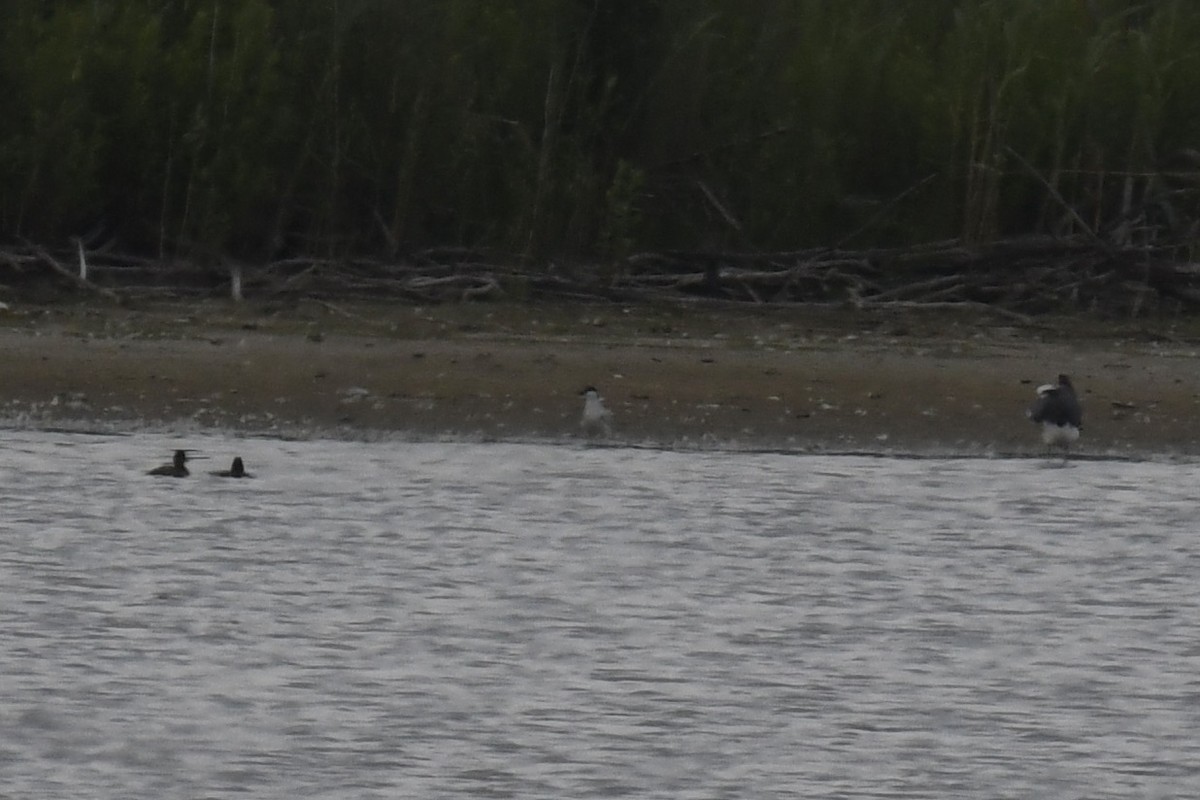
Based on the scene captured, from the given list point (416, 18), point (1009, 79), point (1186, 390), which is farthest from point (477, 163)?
point (1186, 390)

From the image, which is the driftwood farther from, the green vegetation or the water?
the water

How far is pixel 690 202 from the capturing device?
→ 13.8 meters

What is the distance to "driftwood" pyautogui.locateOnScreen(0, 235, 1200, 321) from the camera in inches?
496

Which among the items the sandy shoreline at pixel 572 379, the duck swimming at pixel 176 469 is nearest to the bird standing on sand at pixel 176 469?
the duck swimming at pixel 176 469

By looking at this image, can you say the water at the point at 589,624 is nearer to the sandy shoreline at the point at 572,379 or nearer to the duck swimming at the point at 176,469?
the duck swimming at the point at 176,469

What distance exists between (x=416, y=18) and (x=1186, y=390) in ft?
17.0

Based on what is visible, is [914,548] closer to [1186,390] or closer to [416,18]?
[1186,390]

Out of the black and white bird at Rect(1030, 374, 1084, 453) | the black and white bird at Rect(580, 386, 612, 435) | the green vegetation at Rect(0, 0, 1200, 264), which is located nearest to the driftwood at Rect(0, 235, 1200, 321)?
the green vegetation at Rect(0, 0, 1200, 264)

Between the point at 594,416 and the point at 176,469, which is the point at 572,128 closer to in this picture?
the point at 594,416

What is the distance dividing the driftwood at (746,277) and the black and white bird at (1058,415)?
3.27 m

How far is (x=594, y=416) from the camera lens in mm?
9570

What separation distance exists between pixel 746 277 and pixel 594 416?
12.0 ft

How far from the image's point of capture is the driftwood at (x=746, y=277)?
496 inches

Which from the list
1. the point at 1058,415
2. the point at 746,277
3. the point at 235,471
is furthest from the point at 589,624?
the point at 746,277
